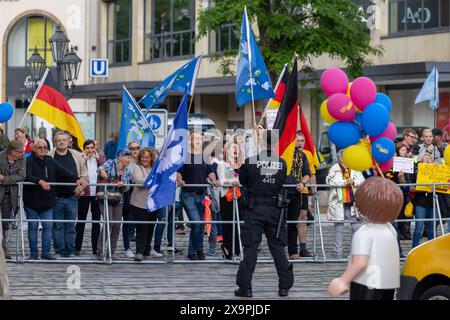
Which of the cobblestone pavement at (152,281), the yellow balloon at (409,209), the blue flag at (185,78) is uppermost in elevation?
the blue flag at (185,78)

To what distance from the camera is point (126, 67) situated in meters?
45.9

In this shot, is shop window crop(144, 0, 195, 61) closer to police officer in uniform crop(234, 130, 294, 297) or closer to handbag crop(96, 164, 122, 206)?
handbag crop(96, 164, 122, 206)

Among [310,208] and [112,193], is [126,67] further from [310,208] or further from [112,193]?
[112,193]

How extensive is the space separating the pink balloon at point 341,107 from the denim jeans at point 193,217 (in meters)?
5.18

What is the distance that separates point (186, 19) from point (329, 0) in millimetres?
19004

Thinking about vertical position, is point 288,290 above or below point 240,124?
below

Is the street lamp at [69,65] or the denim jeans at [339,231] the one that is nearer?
the denim jeans at [339,231]

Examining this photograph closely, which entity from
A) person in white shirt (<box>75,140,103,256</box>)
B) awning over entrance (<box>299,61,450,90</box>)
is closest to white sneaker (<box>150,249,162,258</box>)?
person in white shirt (<box>75,140,103,256</box>)

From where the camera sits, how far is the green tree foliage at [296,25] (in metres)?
23.1

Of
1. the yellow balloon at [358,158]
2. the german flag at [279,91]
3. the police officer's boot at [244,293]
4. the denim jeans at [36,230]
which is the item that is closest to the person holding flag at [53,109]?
the denim jeans at [36,230]

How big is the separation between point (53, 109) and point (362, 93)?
6.93 m

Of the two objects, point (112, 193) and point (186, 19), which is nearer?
point (112, 193)

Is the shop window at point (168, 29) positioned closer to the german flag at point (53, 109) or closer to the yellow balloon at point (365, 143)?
the german flag at point (53, 109)
